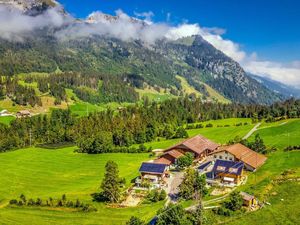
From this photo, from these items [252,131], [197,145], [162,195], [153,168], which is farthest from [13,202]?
[252,131]

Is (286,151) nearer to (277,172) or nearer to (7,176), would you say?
(277,172)

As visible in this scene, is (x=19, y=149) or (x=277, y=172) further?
(x=19, y=149)

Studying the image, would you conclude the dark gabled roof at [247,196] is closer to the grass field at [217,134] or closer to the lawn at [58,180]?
the lawn at [58,180]

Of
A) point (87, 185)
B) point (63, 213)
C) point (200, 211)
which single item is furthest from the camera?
point (87, 185)

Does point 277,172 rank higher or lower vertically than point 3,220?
higher

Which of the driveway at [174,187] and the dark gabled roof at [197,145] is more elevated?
the dark gabled roof at [197,145]

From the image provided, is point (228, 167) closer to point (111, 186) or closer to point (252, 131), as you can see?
point (111, 186)

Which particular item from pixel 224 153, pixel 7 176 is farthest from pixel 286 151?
pixel 7 176

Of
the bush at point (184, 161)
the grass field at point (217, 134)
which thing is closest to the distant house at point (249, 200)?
the bush at point (184, 161)

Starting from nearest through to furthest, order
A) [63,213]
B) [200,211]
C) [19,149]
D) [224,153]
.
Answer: [200,211]
[63,213]
[224,153]
[19,149]
